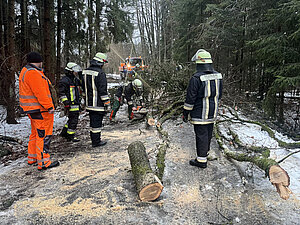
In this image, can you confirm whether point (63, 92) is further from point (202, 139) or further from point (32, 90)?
point (202, 139)

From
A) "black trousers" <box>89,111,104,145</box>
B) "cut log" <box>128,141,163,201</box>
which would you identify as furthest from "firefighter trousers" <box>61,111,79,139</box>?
"cut log" <box>128,141,163,201</box>

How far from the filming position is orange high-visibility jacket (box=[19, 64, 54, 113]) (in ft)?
10.8

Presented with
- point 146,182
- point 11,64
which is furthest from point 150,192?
point 11,64

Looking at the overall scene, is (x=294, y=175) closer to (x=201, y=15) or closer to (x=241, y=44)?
(x=241, y=44)

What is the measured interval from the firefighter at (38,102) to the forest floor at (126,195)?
17.0 inches

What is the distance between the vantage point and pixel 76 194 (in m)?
2.77

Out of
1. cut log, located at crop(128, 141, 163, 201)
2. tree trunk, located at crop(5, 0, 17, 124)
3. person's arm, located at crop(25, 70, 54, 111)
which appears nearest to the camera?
cut log, located at crop(128, 141, 163, 201)

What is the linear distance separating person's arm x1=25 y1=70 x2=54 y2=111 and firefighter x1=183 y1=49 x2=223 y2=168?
2.43 meters

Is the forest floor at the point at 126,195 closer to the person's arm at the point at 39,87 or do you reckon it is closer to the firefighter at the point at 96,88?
the firefighter at the point at 96,88

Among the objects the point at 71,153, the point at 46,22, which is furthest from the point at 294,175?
the point at 46,22

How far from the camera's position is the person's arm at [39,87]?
10.8 ft

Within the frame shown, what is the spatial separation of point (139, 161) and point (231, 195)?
4.66 feet

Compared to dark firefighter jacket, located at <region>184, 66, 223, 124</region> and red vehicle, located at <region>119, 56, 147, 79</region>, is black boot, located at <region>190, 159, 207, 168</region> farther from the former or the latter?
red vehicle, located at <region>119, 56, 147, 79</region>

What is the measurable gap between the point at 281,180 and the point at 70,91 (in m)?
4.51
